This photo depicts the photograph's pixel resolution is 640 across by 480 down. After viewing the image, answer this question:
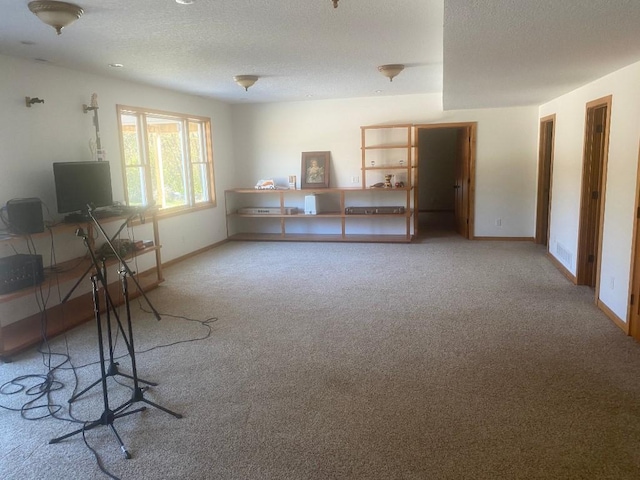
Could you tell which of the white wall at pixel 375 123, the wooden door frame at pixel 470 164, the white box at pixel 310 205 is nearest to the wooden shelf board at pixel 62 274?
the white box at pixel 310 205

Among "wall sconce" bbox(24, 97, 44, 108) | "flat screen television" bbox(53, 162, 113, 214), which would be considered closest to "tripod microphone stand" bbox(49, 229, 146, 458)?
"flat screen television" bbox(53, 162, 113, 214)

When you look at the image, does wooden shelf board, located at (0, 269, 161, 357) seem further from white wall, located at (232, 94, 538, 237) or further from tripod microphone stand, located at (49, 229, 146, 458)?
white wall, located at (232, 94, 538, 237)

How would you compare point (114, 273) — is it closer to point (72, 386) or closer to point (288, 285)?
point (288, 285)

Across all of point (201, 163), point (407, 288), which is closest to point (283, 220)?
point (201, 163)

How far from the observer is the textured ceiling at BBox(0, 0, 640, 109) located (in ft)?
8.25

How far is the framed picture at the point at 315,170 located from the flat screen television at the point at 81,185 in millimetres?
3787

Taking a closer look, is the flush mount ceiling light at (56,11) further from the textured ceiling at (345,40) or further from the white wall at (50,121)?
the white wall at (50,121)

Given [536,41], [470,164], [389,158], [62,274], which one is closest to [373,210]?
[389,158]

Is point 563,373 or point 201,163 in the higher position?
point 201,163

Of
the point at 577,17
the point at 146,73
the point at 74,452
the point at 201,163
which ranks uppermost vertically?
the point at 146,73

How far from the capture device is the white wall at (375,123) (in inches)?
283

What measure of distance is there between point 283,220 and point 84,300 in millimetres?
3874

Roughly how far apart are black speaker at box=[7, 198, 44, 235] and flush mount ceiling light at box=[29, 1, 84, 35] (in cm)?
146

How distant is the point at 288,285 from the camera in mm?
5078
